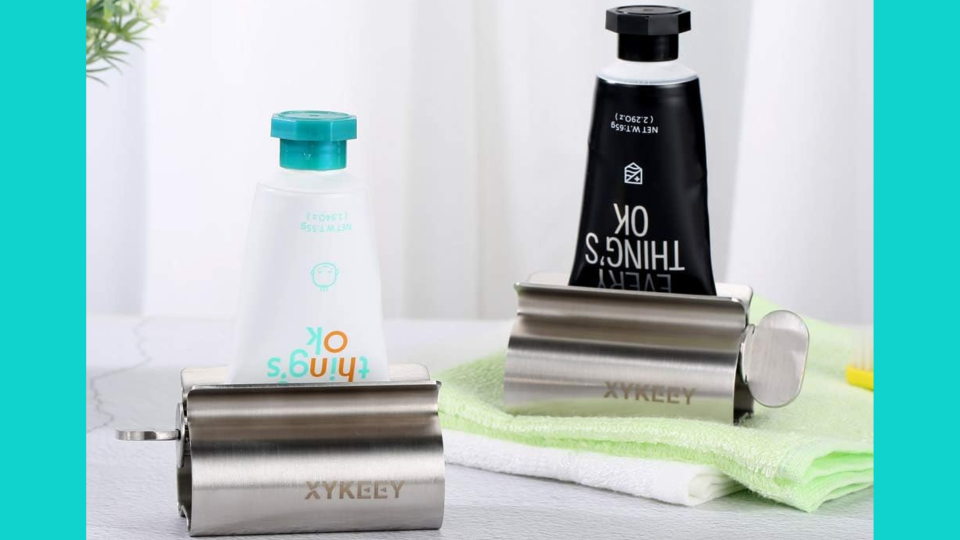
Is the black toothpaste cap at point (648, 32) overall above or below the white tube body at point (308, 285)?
above

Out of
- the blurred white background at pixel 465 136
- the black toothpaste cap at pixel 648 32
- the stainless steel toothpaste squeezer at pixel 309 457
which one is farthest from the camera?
the blurred white background at pixel 465 136

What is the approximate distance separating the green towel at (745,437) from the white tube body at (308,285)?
0.12 m

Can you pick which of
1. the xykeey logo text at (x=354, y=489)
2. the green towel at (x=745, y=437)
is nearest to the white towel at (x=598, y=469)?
the green towel at (x=745, y=437)

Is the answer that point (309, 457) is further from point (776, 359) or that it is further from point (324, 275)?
point (776, 359)

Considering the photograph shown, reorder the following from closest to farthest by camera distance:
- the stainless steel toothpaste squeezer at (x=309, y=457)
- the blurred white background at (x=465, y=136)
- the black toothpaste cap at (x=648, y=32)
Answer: the stainless steel toothpaste squeezer at (x=309, y=457)
the black toothpaste cap at (x=648, y=32)
the blurred white background at (x=465, y=136)

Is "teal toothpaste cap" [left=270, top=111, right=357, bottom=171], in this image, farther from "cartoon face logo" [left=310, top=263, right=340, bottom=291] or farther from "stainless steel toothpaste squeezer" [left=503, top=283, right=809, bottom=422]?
"stainless steel toothpaste squeezer" [left=503, top=283, right=809, bottom=422]

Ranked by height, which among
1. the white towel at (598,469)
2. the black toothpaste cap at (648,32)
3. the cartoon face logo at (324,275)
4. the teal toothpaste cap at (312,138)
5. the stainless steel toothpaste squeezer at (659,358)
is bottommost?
the white towel at (598,469)

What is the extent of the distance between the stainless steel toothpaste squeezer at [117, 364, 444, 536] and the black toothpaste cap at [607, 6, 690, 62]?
21 centimetres

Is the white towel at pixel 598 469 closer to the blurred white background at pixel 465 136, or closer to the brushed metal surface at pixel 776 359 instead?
the brushed metal surface at pixel 776 359

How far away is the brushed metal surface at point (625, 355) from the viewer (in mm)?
579

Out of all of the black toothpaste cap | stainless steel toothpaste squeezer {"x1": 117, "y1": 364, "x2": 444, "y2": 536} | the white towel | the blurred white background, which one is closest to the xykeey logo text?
stainless steel toothpaste squeezer {"x1": 117, "y1": 364, "x2": 444, "y2": 536}

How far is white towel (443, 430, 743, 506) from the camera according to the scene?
0.55 meters

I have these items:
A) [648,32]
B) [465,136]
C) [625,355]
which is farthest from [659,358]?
[465,136]

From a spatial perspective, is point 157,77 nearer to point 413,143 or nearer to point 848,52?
point 413,143
